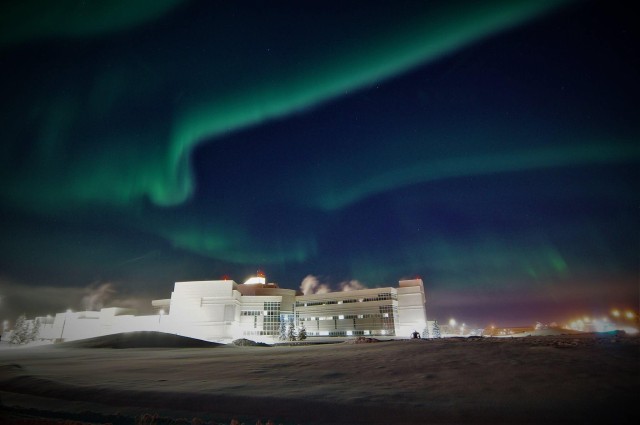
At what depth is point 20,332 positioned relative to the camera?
272ft

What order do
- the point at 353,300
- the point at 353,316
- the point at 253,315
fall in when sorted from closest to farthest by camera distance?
the point at 253,315 → the point at 353,316 → the point at 353,300

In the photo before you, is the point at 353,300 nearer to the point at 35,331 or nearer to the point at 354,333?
the point at 354,333

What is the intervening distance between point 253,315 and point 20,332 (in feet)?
199

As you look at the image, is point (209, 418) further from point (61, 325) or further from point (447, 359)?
point (61, 325)

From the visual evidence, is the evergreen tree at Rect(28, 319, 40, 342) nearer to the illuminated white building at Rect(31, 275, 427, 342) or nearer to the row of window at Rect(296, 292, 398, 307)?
the illuminated white building at Rect(31, 275, 427, 342)

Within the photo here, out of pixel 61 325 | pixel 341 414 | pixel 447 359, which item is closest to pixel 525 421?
pixel 341 414

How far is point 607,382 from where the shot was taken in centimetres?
1023

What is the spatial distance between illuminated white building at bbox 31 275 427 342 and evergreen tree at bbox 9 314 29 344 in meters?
9.24

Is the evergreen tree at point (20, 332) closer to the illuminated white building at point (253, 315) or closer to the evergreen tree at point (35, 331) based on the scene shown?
the evergreen tree at point (35, 331)

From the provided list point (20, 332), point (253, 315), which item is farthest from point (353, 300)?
point (20, 332)

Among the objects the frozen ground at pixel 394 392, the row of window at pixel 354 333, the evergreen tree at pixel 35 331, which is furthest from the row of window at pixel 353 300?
the frozen ground at pixel 394 392

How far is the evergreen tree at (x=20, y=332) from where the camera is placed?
269ft

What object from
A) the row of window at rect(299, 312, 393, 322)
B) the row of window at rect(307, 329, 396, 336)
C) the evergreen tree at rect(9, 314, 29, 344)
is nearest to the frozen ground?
the row of window at rect(307, 329, 396, 336)

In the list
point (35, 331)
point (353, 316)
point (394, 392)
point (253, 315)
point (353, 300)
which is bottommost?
point (35, 331)
